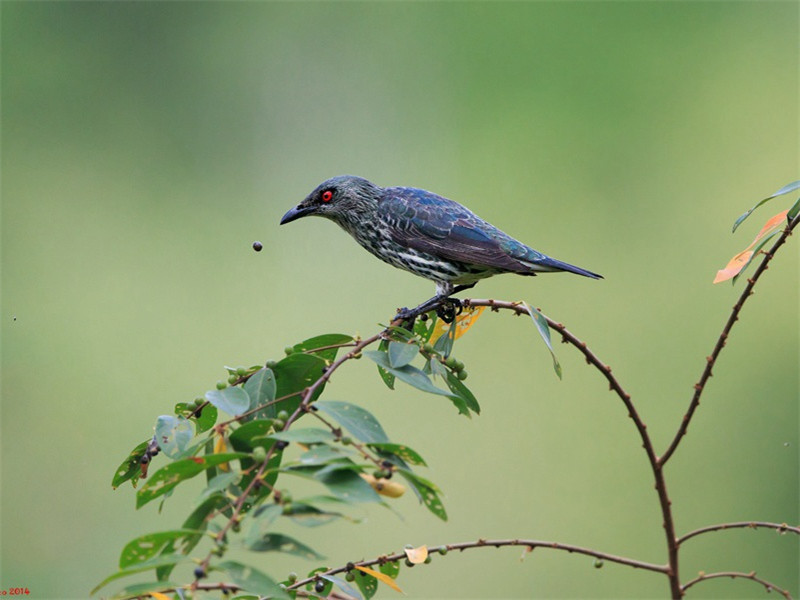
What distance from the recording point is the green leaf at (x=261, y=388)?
1.67 m

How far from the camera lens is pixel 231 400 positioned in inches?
60.0

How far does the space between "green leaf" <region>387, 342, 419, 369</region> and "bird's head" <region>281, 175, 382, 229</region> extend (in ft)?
4.16

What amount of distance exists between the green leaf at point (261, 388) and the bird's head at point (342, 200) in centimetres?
125

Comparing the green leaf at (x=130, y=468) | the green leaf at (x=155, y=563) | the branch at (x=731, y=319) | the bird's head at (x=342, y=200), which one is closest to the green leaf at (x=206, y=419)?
the green leaf at (x=130, y=468)

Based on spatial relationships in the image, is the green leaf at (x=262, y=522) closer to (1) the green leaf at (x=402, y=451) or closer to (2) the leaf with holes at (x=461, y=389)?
(1) the green leaf at (x=402, y=451)

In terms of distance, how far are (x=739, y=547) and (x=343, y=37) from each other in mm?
4280

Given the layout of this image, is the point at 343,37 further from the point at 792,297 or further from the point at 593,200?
the point at 792,297

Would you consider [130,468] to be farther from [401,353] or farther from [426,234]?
[426,234]

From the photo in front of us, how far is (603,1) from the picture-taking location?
257 inches

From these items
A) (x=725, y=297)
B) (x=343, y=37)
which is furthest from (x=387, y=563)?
(x=343, y=37)

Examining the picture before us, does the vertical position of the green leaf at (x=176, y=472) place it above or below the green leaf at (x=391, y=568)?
below

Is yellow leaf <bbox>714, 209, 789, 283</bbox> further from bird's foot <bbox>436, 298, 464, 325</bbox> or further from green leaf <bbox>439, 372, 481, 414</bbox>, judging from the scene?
bird's foot <bbox>436, 298, 464, 325</bbox>

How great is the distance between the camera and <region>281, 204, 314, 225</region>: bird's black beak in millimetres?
2801

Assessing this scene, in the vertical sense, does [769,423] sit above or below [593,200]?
below
